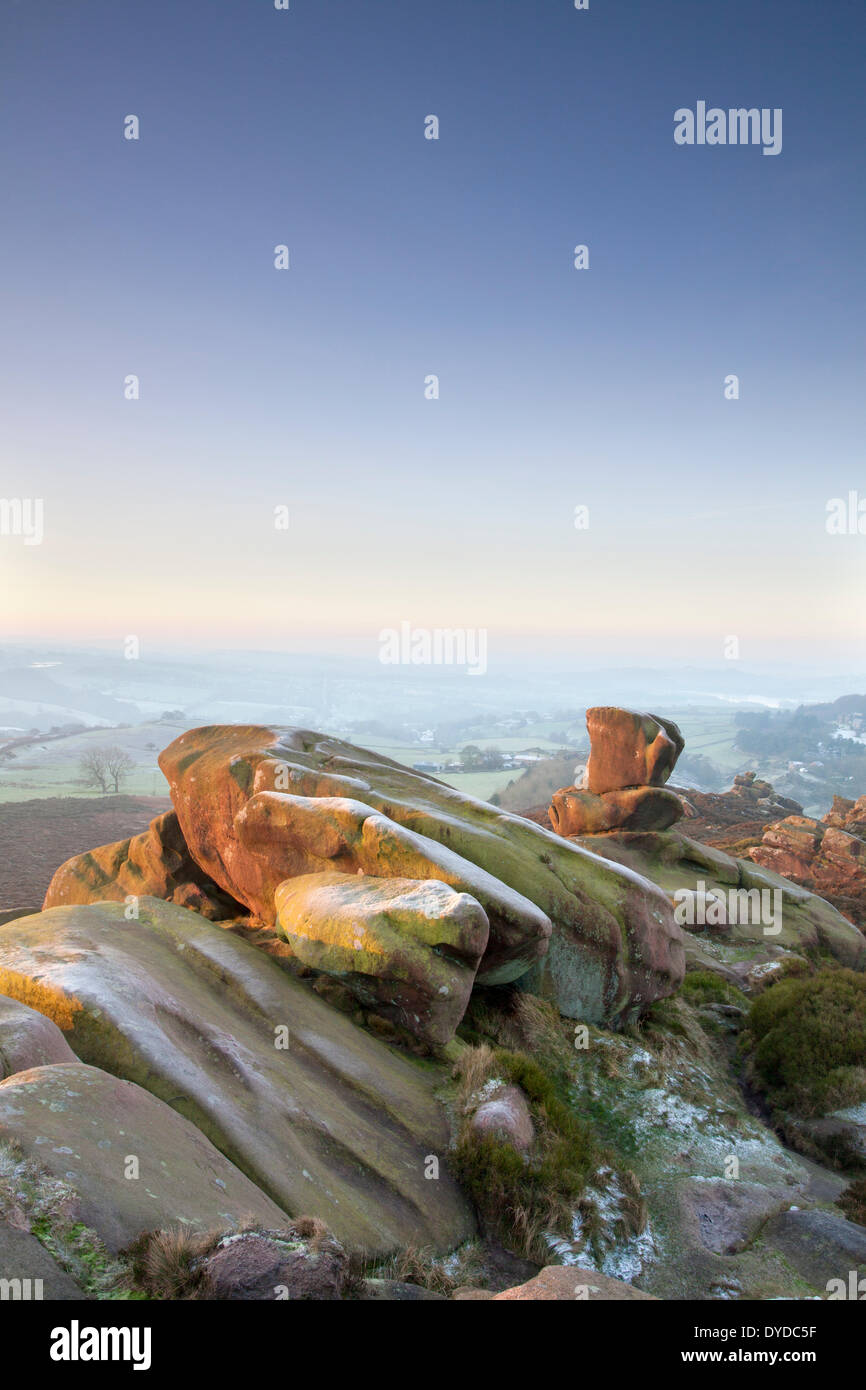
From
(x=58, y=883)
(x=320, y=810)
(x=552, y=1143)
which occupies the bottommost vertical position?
(x=552, y=1143)

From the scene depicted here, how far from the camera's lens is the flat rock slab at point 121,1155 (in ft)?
19.3

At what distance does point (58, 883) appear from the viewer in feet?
65.5

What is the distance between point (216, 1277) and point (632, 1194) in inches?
316

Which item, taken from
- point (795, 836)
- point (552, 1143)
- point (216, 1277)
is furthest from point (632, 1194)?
point (795, 836)

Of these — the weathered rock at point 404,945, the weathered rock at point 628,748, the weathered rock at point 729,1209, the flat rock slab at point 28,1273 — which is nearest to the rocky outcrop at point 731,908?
the weathered rock at point 628,748

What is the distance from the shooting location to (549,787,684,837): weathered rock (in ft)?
99.6

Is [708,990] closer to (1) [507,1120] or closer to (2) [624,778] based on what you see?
(1) [507,1120]

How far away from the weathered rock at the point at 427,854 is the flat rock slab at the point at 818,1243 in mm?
5191

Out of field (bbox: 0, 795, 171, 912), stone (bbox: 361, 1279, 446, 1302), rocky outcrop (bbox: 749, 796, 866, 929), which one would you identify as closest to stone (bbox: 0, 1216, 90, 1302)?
stone (bbox: 361, 1279, 446, 1302)

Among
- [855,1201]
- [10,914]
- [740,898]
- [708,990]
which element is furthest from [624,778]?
[10,914]

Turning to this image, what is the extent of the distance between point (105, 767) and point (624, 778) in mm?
49867

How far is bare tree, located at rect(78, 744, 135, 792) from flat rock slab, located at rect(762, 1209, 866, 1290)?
60884 mm

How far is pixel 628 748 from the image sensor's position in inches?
1258
